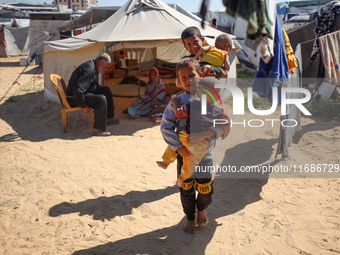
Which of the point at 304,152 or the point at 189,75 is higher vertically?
the point at 189,75

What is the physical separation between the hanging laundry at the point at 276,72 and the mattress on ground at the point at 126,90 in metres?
5.41

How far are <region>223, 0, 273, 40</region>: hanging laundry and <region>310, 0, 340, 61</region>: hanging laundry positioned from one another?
6.10 meters

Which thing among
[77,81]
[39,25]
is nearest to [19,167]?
[77,81]

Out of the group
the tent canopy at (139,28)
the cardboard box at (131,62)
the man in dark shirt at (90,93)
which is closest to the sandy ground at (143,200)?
the man in dark shirt at (90,93)

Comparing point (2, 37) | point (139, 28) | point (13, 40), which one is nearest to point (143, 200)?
point (139, 28)

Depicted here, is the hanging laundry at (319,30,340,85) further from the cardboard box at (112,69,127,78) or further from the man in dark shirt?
the cardboard box at (112,69,127,78)

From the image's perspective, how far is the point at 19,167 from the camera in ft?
14.8

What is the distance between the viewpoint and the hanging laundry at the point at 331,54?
640 centimetres

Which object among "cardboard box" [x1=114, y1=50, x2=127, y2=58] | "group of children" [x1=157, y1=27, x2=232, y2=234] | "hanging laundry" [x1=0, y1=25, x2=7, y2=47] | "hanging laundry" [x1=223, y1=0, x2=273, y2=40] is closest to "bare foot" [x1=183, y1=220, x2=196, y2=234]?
"group of children" [x1=157, y1=27, x2=232, y2=234]

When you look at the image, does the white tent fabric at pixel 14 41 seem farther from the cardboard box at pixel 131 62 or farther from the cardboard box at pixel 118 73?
the cardboard box at pixel 118 73

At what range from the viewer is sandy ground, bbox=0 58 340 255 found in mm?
2830

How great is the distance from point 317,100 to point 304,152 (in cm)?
357

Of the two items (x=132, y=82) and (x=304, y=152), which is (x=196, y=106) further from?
(x=132, y=82)

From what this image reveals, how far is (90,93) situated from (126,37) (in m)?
1.51
